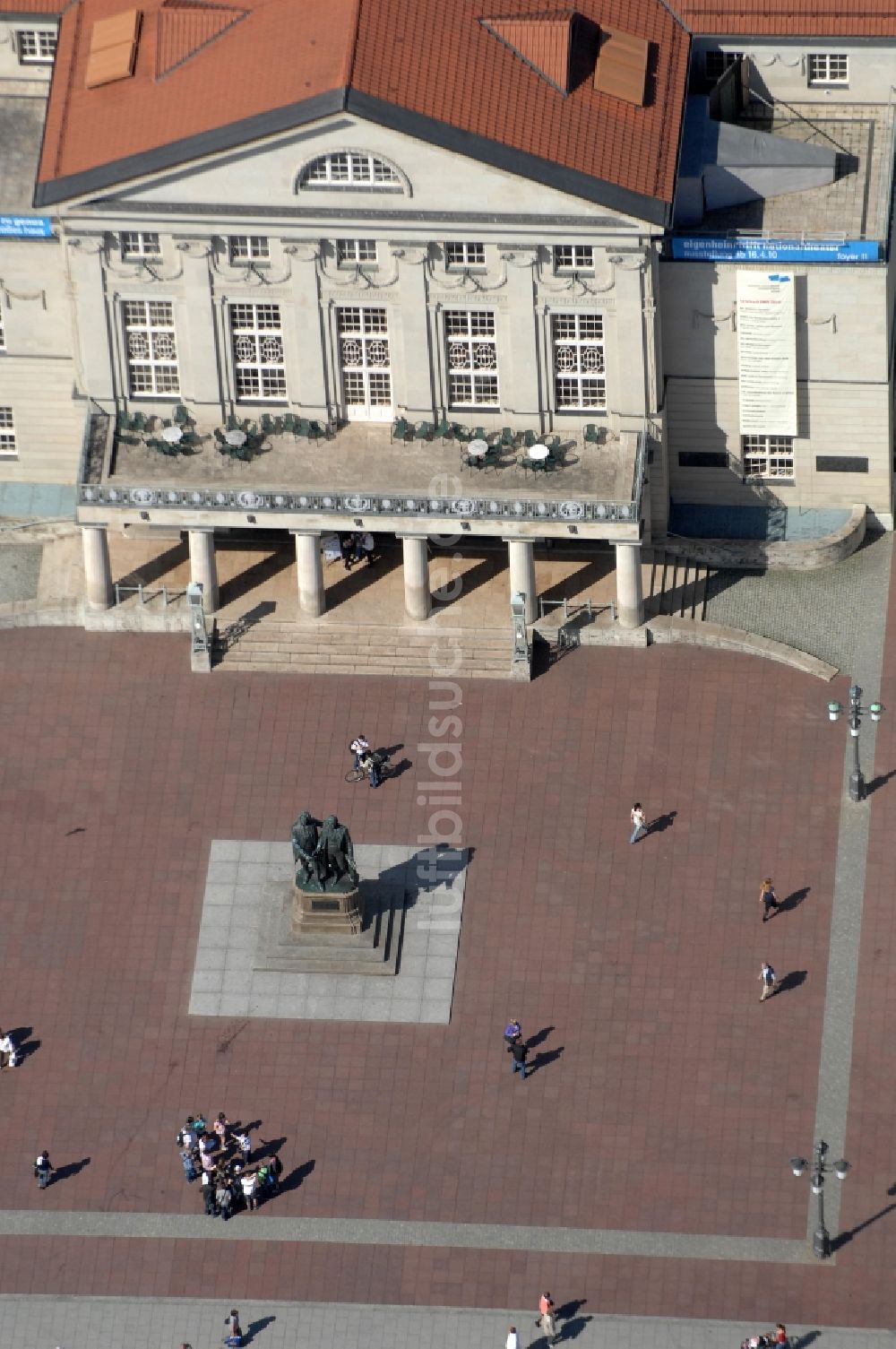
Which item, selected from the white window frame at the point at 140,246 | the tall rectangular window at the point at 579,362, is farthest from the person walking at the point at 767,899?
the white window frame at the point at 140,246

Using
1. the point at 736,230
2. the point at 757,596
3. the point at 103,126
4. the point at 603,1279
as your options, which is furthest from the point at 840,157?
the point at 603,1279

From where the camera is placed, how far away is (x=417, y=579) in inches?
6570

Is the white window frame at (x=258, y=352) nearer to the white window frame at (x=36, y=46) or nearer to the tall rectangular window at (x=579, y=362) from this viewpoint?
the tall rectangular window at (x=579, y=362)

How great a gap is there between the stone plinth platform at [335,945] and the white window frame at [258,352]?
52.6ft

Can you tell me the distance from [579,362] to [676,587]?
9.30 metres

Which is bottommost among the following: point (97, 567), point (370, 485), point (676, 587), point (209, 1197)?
point (209, 1197)

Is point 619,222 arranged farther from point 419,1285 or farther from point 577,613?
point 419,1285

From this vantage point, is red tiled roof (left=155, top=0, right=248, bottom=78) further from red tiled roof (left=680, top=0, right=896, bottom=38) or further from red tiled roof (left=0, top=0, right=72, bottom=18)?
red tiled roof (left=680, top=0, right=896, bottom=38)

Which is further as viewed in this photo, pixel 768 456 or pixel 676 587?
pixel 768 456

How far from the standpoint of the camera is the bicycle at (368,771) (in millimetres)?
164375

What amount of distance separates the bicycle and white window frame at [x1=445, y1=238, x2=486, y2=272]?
16.7 meters

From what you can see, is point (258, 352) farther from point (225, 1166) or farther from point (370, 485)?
point (225, 1166)

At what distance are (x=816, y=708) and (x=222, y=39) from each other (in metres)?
30.2

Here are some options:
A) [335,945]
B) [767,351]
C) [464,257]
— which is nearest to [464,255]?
[464,257]
